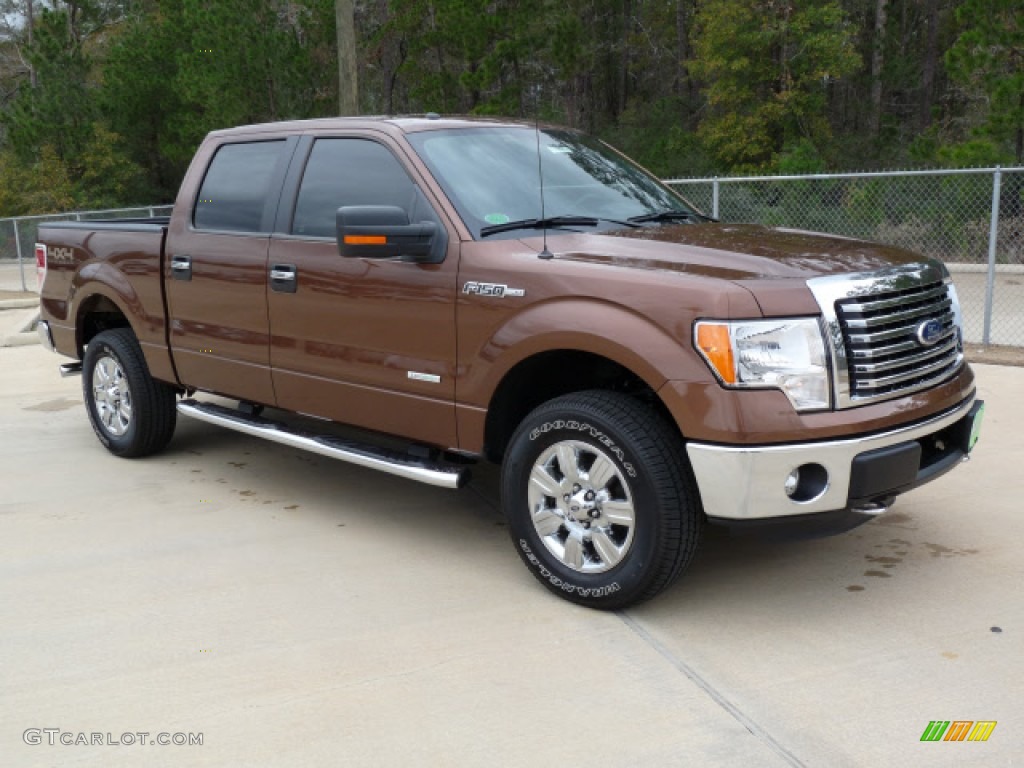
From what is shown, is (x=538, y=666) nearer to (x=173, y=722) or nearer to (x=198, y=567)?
(x=173, y=722)

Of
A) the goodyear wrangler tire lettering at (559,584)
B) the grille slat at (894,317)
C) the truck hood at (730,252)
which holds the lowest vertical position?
the goodyear wrangler tire lettering at (559,584)

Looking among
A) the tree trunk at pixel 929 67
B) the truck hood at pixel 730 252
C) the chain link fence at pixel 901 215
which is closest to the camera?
the truck hood at pixel 730 252

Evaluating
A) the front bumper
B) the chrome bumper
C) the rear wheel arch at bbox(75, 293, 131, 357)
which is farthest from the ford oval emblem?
the rear wheel arch at bbox(75, 293, 131, 357)

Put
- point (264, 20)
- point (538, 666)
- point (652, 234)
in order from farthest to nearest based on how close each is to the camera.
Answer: point (264, 20) → point (652, 234) → point (538, 666)

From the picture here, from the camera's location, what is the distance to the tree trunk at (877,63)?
1298 inches

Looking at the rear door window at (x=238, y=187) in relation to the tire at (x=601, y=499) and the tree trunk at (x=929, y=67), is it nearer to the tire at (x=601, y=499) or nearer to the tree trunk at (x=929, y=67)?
the tire at (x=601, y=499)

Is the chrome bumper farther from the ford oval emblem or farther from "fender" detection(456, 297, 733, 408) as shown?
the ford oval emblem

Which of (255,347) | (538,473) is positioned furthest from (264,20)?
(538,473)

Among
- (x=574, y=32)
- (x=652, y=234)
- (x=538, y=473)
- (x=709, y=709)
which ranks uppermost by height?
(x=574, y=32)

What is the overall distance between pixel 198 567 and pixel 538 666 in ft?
6.02

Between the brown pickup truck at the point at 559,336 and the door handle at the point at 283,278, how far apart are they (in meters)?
0.01

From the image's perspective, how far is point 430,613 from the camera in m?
4.23
